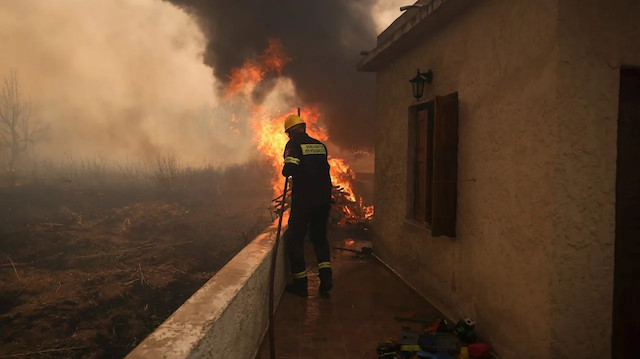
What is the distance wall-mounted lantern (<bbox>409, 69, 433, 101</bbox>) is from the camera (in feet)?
15.0

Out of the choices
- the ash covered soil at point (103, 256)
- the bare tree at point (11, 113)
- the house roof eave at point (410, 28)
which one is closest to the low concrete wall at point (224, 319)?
the house roof eave at point (410, 28)

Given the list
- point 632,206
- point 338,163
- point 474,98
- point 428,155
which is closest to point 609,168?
point 632,206

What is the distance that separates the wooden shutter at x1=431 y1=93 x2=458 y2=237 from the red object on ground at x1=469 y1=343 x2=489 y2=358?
1112mm

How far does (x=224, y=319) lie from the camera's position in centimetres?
234

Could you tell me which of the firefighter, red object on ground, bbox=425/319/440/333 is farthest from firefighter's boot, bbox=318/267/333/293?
red object on ground, bbox=425/319/440/333

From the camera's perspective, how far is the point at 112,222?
14602mm

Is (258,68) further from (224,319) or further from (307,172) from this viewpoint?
(224,319)

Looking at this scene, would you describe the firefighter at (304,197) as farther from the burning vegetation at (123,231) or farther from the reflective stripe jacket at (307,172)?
the burning vegetation at (123,231)

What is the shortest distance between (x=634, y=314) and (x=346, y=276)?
353 cm

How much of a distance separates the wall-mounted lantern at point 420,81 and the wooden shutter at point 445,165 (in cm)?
75

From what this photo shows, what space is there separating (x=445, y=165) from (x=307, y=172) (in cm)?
166

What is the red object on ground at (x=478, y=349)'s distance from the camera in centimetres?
318

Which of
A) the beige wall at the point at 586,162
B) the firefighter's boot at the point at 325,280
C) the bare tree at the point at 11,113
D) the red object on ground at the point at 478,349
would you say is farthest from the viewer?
the bare tree at the point at 11,113

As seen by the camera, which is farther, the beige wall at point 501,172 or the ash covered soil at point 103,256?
the ash covered soil at point 103,256
